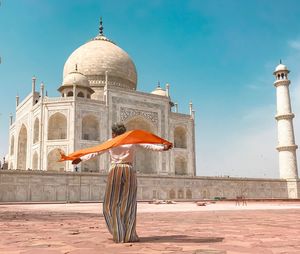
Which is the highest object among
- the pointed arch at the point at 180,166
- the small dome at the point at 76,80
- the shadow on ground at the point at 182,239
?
the small dome at the point at 76,80

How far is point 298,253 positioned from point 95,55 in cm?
3403

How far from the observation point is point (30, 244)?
13.0ft

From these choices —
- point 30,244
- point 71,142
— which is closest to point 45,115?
point 71,142

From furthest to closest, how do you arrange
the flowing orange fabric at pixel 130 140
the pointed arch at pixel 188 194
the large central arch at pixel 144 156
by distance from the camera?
the large central arch at pixel 144 156
the pointed arch at pixel 188 194
the flowing orange fabric at pixel 130 140

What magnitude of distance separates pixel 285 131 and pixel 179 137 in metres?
9.50

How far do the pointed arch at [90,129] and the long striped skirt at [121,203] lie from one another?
25972mm

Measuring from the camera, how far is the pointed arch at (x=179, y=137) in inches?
1361

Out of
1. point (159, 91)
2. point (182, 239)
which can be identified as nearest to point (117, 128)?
point (182, 239)

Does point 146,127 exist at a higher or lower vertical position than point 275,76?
lower

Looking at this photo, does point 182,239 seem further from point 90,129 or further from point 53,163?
point 90,129

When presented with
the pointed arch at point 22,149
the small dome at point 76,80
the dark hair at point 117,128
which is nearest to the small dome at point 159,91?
the small dome at point 76,80

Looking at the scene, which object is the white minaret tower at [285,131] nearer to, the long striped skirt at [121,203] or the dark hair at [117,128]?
the dark hair at [117,128]

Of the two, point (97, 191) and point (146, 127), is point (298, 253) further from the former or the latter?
point (146, 127)

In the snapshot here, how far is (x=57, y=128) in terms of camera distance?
101 feet
